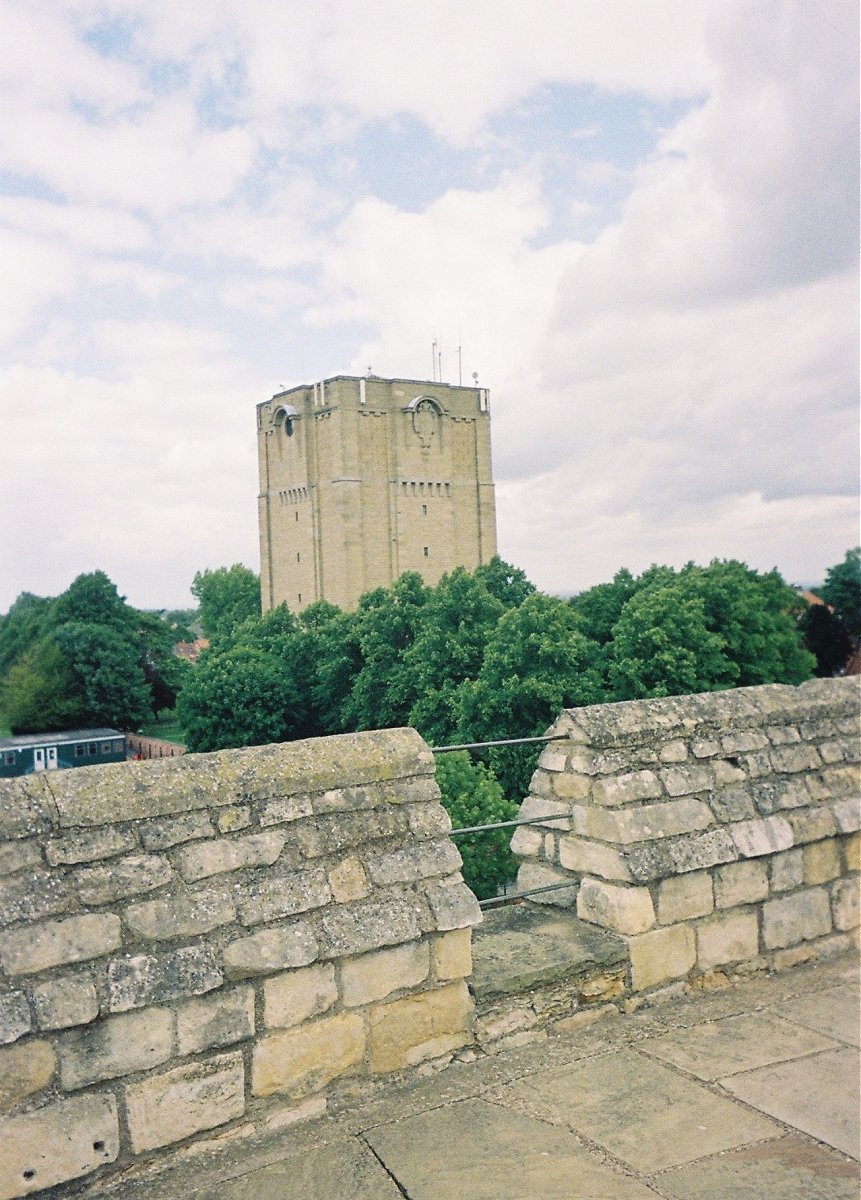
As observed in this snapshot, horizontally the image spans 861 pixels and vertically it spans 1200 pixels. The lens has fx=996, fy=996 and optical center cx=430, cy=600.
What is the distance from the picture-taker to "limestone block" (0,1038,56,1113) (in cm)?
323

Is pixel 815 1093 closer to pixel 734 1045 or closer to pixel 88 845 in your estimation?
pixel 734 1045

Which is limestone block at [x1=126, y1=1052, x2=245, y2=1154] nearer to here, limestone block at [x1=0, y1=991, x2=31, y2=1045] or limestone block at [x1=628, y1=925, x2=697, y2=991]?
limestone block at [x1=0, y1=991, x2=31, y2=1045]

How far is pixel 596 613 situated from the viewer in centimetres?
3975

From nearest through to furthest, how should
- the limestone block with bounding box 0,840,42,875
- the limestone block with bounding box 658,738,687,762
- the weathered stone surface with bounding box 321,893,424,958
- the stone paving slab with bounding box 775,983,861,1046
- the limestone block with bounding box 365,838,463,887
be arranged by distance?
1. the limestone block with bounding box 0,840,42,875
2. the weathered stone surface with bounding box 321,893,424,958
3. the limestone block with bounding box 365,838,463,887
4. the stone paving slab with bounding box 775,983,861,1046
5. the limestone block with bounding box 658,738,687,762

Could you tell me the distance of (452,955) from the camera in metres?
4.15

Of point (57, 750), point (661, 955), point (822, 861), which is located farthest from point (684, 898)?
point (57, 750)

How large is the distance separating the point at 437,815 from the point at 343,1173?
1.40 m

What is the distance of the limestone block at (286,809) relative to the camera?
392cm

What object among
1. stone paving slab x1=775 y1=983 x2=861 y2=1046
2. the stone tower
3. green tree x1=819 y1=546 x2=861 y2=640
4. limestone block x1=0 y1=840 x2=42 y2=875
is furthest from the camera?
the stone tower

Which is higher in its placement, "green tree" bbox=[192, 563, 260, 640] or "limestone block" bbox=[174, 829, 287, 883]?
"green tree" bbox=[192, 563, 260, 640]

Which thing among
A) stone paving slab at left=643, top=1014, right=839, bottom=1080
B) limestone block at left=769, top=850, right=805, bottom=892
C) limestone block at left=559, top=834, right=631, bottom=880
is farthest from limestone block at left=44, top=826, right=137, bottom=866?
limestone block at left=769, top=850, right=805, bottom=892

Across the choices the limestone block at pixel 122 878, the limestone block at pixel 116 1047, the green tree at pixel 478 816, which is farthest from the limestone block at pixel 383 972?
the green tree at pixel 478 816

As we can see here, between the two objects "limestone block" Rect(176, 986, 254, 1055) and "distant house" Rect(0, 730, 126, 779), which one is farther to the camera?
"distant house" Rect(0, 730, 126, 779)

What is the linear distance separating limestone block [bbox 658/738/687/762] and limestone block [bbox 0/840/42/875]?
9.77 feet
